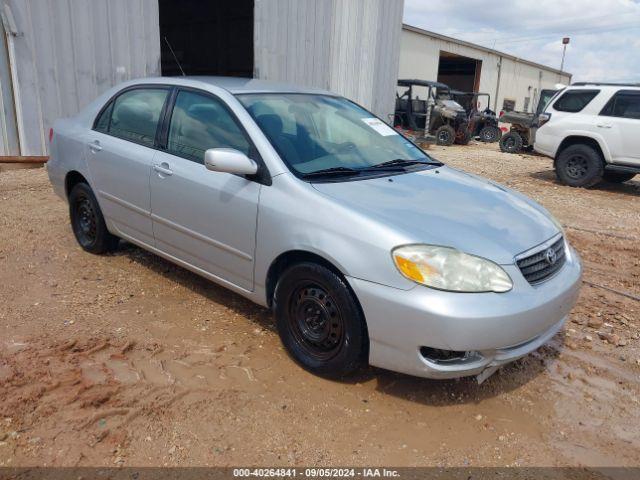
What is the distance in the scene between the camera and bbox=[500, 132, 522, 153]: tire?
52.5 ft

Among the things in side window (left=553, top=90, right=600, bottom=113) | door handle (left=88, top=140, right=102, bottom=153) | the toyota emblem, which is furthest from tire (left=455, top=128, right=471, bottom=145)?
the toyota emblem

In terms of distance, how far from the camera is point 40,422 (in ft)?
8.29

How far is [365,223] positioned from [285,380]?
1.02m

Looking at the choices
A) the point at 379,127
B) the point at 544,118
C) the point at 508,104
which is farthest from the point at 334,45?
the point at 508,104

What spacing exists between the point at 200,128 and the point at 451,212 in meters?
1.78

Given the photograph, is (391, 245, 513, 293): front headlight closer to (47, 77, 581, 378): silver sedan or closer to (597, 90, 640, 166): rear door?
(47, 77, 581, 378): silver sedan

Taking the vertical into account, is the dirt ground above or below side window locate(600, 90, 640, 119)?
below

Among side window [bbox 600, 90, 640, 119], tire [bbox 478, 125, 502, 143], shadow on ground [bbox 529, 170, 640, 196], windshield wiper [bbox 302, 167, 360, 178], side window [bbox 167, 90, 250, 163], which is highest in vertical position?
side window [bbox 600, 90, 640, 119]

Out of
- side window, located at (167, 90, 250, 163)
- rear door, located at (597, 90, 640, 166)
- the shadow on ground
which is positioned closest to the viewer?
side window, located at (167, 90, 250, 163)

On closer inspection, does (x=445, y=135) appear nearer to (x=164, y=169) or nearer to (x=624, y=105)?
(x=624, y=105)

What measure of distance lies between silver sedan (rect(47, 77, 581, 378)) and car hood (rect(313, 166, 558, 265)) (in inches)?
0.5

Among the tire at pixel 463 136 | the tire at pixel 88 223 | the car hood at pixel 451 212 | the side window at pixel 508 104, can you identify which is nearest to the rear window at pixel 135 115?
the tire at pixel 88 223

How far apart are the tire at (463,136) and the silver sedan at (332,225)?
14.4m

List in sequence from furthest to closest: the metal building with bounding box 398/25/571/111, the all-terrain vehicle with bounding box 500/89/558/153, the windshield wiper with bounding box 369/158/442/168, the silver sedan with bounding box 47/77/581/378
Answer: the metal building with bounding box 398/25/571/111, the all-terrain vehicle with bounding box 500/89/558/153, the windshield wiper with bounding box 369/158/442/168, the silver sedan with bounding box 47/77/581/378
